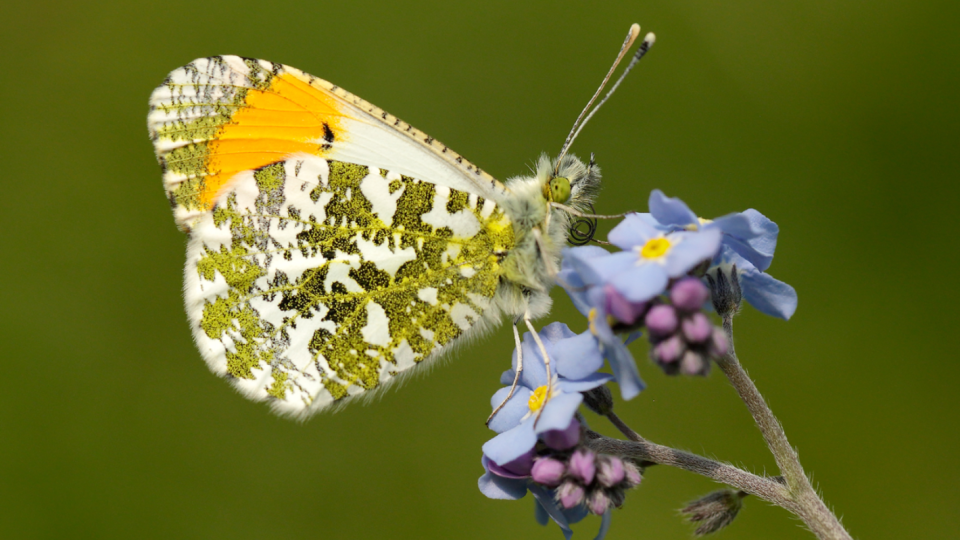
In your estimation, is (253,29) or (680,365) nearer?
(680,365)

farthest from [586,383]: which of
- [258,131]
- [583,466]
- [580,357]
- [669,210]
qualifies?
[258,131]

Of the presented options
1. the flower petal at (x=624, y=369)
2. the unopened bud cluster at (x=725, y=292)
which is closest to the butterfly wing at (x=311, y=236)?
the unopened bud cluster at (x=725, y=292)

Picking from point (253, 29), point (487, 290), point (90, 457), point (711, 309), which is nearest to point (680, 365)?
point (711, 309)

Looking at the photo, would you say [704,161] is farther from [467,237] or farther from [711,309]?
[711,309]

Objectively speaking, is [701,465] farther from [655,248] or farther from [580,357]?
[655,248]

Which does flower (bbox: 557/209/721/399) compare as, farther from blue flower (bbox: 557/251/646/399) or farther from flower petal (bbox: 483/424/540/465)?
flower petal (bbox: 483/424/540/465)

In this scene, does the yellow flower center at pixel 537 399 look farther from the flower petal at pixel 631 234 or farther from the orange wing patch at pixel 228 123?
the orange wing patch at pixel 228 123
